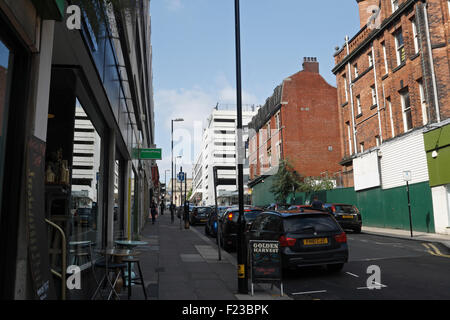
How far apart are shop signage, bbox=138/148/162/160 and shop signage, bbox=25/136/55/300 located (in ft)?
41.7

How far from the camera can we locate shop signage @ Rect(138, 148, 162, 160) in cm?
1625

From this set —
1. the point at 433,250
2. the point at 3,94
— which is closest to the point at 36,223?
the point at 3,94

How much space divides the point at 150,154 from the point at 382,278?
36.3 feet

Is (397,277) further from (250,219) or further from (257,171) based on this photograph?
(257,171)

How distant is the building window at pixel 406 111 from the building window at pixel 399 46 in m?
2.10

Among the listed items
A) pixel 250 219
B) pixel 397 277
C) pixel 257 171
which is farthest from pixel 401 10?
pixel 257 171

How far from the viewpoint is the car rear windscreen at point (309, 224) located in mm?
8648

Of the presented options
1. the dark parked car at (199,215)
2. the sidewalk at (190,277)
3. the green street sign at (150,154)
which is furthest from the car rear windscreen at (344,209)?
the dark parked car at (199,215)

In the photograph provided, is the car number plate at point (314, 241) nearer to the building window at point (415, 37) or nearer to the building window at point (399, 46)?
the building window at point (415, 37)

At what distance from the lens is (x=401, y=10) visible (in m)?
21.9

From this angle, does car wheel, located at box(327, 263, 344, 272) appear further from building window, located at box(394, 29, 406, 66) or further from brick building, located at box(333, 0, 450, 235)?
building window, located at box(394, 29, 406, 66)

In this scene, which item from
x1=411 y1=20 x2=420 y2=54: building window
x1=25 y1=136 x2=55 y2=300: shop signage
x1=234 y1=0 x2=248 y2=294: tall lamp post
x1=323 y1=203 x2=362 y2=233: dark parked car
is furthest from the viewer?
x1=411 y1=20 x2=420 y2=54: building window

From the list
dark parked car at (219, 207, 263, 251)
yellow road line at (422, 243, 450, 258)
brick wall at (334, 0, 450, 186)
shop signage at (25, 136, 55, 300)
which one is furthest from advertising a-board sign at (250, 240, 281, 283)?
brick wall at (334, 0, 450, 186)

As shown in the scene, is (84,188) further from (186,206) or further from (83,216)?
(186,206)
